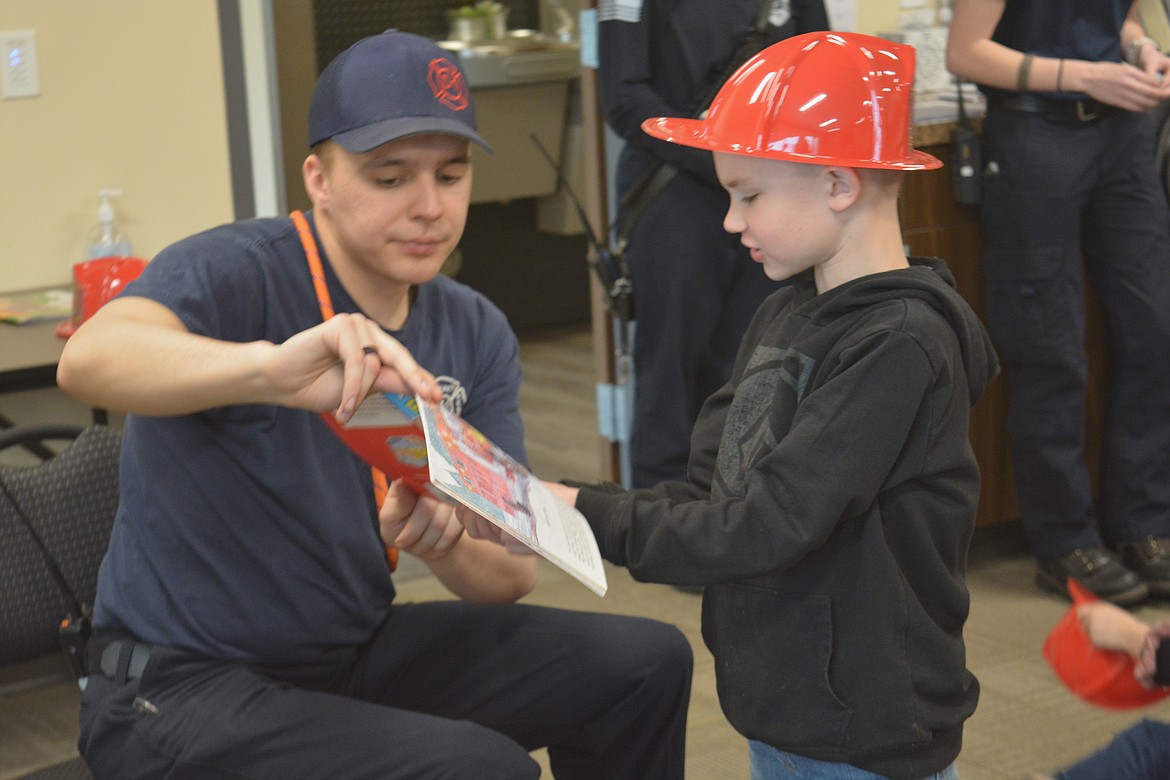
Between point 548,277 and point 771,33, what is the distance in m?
3.42

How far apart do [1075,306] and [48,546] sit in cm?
234

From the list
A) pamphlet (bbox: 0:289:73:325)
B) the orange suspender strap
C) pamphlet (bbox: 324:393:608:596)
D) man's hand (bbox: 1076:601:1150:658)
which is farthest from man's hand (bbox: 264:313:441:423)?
pamphlet (bbox: 0:289:73:325)

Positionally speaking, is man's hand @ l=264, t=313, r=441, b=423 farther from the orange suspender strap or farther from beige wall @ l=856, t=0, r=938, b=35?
beige wall @ l=856, t=0, r=938, b=35

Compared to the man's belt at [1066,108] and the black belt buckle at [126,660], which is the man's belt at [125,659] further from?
the man's belt at [1066,108]

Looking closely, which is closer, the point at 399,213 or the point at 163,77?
the point at 399,213

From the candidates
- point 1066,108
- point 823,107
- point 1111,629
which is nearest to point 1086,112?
point 1066,108

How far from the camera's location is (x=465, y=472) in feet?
4.37

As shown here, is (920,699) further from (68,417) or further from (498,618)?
(68,417)

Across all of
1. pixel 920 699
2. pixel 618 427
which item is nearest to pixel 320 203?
pixel 920 699

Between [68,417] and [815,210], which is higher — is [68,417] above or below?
below

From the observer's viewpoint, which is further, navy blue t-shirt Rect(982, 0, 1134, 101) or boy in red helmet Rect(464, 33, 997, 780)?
navy blue t-shirt Rect(982, 0, 1134, 101)

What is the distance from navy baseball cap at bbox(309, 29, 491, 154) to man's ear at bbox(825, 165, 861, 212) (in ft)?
1.46

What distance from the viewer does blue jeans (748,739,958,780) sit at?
1527 mm

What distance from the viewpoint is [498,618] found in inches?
74.5
